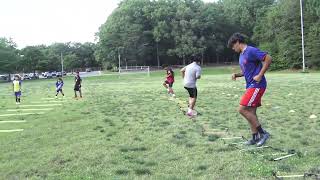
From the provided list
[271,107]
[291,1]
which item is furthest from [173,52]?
[271,107]

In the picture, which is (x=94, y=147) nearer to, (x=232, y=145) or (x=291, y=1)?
(x=232, y=145)

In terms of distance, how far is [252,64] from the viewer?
300 inches

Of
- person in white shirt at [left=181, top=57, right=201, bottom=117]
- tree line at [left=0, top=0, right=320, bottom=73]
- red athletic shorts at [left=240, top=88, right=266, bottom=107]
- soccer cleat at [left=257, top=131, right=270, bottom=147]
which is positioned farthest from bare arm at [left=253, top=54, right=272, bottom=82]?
tree line at [left=0, top=0, right=320, bottom=73]

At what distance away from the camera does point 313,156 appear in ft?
22.7

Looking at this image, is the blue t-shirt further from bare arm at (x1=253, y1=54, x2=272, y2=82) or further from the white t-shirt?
the white t-shirt

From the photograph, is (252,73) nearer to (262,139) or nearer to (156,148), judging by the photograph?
(262,139)

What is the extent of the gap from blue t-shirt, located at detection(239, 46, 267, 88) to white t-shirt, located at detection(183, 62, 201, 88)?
574 centimetres

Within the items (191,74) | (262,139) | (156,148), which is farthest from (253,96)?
(191,74)

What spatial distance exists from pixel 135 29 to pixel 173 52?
1018 cm

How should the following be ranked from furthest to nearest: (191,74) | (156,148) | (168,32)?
(168,32)
(191,74)
(156,148)

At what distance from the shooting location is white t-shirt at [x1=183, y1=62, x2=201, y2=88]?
13.5 m

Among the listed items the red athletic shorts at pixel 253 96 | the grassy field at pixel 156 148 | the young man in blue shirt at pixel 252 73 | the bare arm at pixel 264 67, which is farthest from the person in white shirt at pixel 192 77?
the bare arm at pixel 264 67

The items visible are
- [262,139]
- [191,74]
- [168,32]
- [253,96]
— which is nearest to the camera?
[253,96]

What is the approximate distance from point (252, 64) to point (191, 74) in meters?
5.98
